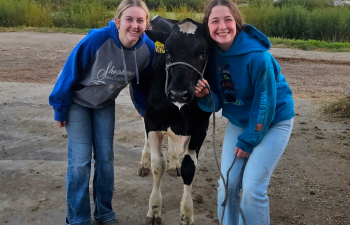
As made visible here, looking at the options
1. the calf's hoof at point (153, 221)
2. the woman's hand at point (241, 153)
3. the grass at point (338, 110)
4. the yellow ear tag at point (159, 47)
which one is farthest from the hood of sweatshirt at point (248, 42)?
the grass at point (338, 110)

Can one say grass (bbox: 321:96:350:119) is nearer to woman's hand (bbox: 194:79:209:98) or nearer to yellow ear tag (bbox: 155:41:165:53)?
yellow ear tag (bbox: 155:41:165:53)

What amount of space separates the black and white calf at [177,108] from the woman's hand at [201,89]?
0.08 metres

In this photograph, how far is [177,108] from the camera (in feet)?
11.3

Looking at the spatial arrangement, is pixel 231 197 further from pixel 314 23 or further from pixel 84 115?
pixel 314 23

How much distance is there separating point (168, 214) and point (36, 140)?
7.69 feet

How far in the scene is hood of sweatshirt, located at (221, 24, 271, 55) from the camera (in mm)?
2682

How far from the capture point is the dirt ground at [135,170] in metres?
3.69

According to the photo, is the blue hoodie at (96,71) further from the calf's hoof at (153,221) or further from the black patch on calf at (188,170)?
the calf's hoof at (153,221)

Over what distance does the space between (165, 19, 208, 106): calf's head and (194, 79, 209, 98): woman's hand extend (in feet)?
0.13

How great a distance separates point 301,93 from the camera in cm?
824

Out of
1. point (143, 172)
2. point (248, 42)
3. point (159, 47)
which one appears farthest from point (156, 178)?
point (248, 42)

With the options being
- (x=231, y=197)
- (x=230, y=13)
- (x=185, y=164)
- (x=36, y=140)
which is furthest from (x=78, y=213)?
(x=36, y=140)

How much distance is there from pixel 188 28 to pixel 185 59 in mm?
277

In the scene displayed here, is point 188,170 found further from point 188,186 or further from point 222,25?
point 222,25
